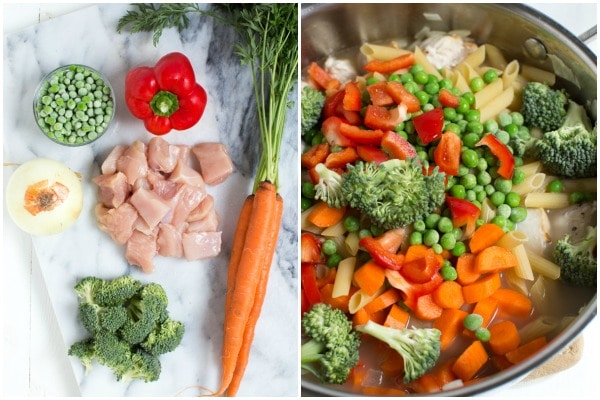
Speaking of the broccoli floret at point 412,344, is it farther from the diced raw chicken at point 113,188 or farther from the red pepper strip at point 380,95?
the diced raw chicken at point 113,188

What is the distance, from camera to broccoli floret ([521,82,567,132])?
9.00 ft

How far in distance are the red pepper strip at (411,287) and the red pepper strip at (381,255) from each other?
28 mm

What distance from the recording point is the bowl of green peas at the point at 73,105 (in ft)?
8.78

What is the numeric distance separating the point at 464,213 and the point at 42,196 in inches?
68.8

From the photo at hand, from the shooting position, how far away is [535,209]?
106 inches

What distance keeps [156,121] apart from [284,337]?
108cm

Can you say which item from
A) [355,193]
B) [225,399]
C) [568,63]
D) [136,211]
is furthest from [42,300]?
[568,63]

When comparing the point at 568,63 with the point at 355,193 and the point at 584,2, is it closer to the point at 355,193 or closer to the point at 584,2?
the point at 584,2

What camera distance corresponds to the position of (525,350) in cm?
250

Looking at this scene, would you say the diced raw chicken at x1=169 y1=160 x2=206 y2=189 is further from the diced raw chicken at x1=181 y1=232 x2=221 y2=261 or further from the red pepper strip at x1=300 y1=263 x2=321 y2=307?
the red pepper strip at x1=300 y1=263 x2=321 y2=307

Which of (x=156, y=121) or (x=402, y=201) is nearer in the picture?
(x=402, y=201)

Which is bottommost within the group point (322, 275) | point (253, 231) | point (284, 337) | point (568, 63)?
point (284, 337)

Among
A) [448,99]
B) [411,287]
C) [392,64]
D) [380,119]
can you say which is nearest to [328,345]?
[411,287]

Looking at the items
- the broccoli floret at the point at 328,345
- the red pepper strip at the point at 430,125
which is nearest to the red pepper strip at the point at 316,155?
the red pepper strip at the point at 430,125
